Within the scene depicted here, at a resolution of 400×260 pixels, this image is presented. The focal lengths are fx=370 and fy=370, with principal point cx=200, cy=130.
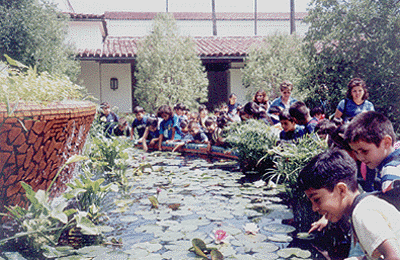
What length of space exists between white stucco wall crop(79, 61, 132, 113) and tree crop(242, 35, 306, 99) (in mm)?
4506

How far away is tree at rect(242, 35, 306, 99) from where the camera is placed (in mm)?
10867

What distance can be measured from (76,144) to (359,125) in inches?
86.9

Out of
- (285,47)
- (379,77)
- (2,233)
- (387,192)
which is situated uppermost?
(285,47)

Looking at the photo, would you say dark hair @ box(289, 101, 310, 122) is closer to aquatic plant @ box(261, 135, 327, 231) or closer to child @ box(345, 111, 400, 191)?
aquatic plant @ box(261, 135, 327, 231)

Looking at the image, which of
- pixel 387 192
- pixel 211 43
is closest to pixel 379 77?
pixel 387 192

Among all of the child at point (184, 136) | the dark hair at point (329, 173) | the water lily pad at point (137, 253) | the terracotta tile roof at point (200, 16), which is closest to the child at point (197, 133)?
the child at point (184, 136)

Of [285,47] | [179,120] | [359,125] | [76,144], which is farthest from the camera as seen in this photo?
[285,47]

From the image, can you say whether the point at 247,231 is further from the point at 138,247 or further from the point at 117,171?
the point at 117,171

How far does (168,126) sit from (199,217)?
4.84 m

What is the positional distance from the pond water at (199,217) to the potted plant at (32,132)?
69 centimetres

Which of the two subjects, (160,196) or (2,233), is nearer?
(2,233)

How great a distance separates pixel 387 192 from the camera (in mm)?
1700

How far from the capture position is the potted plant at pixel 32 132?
2291 millimetres

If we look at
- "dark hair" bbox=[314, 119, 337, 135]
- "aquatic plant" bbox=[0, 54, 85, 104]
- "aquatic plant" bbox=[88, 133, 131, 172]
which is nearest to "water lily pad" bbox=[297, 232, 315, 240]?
"dark hair" bbox=[314, 119, 337, 135]
